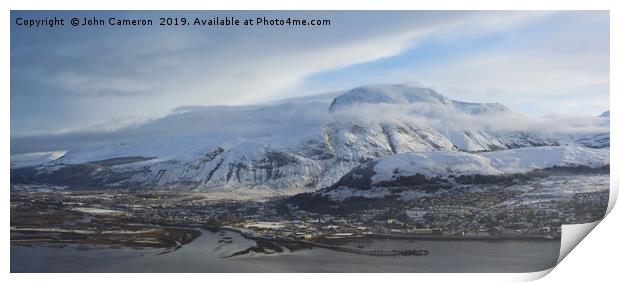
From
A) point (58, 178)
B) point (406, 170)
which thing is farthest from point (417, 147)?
point (58, 178)

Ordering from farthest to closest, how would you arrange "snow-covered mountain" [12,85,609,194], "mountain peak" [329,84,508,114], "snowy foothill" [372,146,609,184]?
"snowy foothill" [372,146,609,184] → "snow-covered mountain" [12,85,609,194] → "mountain peak" [329,84,508,114]

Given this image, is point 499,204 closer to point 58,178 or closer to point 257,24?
point 257,24

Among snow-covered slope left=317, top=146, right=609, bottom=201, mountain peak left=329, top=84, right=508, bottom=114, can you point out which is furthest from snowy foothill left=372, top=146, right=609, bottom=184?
mountain peak left=329, top=84, right=508, bottom=114

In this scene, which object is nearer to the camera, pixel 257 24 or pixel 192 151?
pixel 257 24

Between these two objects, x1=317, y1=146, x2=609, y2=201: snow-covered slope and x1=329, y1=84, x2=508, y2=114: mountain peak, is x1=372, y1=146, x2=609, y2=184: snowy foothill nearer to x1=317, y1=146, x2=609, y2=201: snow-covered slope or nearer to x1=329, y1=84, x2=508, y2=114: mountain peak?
x1=317, y1=146, x2=609, y2=201: snow-covered slope

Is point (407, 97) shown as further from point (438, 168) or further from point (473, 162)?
point (473, 162)

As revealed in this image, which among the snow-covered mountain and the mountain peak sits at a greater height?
the mountain peak

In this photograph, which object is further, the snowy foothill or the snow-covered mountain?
the snowy foothill
